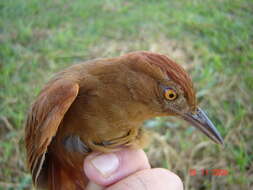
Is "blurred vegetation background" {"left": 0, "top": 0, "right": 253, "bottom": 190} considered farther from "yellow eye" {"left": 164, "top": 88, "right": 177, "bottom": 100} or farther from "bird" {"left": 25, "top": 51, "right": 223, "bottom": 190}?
"yellow eye" {"left": 164, "top": 88, "right": 177, "bottom": 100}

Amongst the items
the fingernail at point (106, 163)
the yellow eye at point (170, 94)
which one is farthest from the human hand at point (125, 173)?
the yellow eye at point (170, 94)

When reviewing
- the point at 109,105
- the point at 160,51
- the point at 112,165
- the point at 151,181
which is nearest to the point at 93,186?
the point at 112,165

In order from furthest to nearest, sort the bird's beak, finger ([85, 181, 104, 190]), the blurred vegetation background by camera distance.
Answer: the blurred vegetation background → finger ([85, 181, 104, 190]) → the bird's beak

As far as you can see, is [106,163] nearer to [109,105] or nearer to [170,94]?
[109,105]

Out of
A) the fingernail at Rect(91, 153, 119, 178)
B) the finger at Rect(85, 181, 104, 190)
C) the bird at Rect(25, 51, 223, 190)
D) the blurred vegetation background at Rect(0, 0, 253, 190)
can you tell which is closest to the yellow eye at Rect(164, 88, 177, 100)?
the bird at Rect(25, 51, 223, 190)

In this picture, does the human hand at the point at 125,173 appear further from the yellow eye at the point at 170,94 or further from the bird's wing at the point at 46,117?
the yellow eye at the point at 170,94

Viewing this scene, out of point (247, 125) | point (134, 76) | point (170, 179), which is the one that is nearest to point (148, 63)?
point (134, 76)

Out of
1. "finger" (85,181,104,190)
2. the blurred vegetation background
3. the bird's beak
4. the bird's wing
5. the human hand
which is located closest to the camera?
the bird's wing

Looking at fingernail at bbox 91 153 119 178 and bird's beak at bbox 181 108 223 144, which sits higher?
bird's beak at bbox 181 108 223 144
